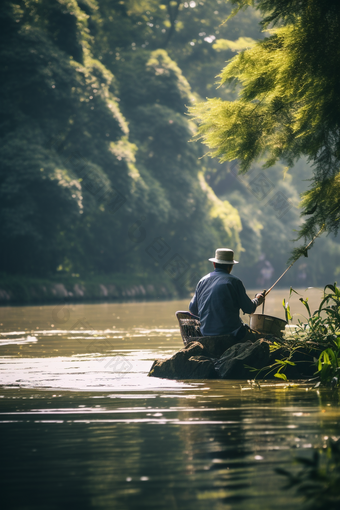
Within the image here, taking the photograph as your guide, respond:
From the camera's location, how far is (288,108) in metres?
10.0

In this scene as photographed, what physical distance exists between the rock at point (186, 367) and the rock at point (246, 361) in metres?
0.15

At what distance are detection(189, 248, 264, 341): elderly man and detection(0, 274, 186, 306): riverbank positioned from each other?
986 inches

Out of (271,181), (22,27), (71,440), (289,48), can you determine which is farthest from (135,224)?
(71,440)

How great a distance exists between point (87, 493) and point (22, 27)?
3650cm

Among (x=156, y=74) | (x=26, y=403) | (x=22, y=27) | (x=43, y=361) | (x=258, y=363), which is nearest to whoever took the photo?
(x=26, y=403)

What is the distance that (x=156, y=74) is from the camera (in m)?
51.4

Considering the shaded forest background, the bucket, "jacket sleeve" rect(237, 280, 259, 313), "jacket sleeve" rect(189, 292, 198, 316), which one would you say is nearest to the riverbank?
the shaded forest background

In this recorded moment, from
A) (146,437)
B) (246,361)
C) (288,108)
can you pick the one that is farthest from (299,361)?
(146,437)

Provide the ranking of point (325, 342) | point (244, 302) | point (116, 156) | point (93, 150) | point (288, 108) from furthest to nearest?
point (116, 156)
point (93, 150)
point (244, 302)
point (325, 342)
point (288, 108)

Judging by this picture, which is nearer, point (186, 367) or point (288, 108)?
point (288, 108)

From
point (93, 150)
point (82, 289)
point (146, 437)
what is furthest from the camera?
point (93, 150)

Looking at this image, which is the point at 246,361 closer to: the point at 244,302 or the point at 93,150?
the point at 244,302

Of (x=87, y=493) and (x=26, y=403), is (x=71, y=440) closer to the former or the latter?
(x=87, y=493)

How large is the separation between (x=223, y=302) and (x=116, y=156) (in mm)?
33480
